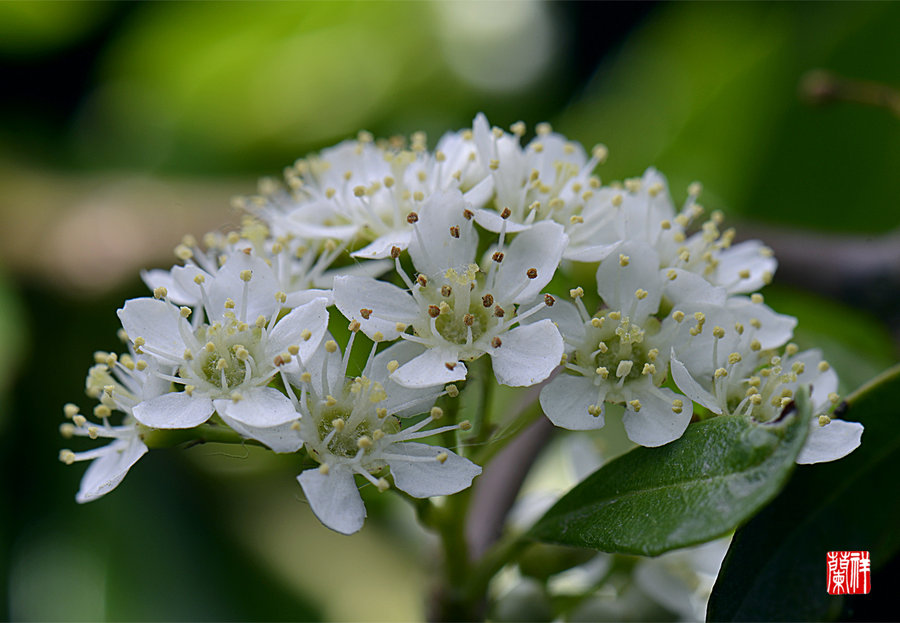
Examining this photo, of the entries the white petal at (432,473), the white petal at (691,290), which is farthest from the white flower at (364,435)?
the white petal at (691,290)

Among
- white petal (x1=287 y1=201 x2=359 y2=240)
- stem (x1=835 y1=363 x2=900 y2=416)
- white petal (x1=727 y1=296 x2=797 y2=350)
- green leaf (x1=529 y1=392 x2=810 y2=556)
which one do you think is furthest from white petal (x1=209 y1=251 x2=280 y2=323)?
stem (x1=835 y1=363 x2=900 y2=416)

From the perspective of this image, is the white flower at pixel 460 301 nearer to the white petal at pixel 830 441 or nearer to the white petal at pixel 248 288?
the white petal at pixel 248 288

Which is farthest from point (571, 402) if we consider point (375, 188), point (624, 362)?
point (375, 188)

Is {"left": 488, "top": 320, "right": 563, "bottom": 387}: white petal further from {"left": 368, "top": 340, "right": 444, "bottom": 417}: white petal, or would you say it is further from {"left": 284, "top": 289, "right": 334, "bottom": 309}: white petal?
{"left": 284, "top": 289, "right": 334, "bottom": 309}: white petal

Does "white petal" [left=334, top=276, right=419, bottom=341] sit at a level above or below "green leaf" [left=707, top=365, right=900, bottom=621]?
above

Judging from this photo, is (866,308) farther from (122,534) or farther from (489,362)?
(122,534)

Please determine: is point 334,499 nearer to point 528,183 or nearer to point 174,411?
point 174,411

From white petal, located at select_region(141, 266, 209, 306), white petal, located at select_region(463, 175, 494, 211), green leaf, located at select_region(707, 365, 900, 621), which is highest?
white petal, located at select_region(463, 175, 494, 211)

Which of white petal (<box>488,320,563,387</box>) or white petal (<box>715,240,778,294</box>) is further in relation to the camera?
white petal (<box>715,240,778,294</box>)
